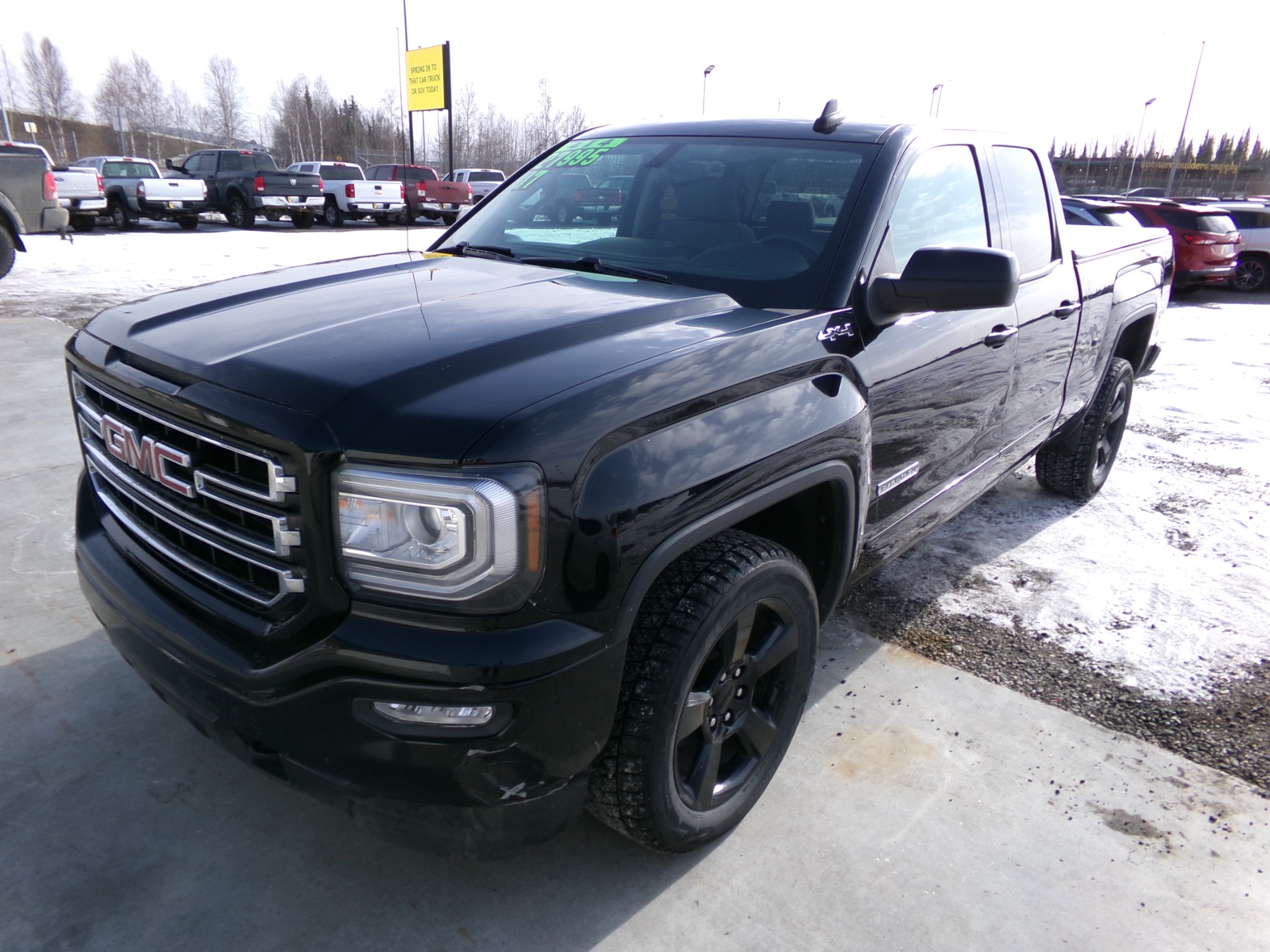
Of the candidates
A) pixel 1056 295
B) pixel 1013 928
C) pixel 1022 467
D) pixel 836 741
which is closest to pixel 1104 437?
pixel 1022 467

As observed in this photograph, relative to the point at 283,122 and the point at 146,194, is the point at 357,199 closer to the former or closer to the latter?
the point at 146,194

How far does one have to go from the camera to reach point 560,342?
2045mm

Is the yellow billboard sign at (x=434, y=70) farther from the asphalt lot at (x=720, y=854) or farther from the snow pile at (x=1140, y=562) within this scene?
the asphalt lot at (x=720, y=854)

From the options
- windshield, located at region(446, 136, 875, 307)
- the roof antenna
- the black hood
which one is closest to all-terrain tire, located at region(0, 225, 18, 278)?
windshield, located at region(446, 136, 875, 307)

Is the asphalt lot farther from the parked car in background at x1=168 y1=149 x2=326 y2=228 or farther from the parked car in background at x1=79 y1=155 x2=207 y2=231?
the parked car in background at x1=168 y1=149 x2=326 y2=228

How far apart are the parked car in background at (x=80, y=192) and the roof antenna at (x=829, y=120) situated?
769 inches

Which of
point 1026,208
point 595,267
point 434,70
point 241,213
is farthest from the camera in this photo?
point 434,70

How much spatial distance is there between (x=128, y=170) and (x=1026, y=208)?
23806 millimetres

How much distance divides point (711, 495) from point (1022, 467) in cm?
448

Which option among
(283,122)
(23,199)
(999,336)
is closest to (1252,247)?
(999,336)

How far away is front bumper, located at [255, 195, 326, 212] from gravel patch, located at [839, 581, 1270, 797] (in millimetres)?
21759

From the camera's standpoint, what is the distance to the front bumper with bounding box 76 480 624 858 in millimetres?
1668

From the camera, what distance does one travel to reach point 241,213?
2245cm

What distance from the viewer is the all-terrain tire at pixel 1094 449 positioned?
192 inches
